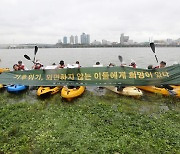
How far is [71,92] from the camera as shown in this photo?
38.9 ft

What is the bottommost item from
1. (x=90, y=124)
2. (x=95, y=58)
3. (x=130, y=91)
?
(x=90, y=124)

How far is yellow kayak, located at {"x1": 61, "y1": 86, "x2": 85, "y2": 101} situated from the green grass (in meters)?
0.35

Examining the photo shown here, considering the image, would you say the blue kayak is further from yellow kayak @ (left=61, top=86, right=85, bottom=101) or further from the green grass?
yellow kayak @ (left=61, top=86, right=85, bottom=101)

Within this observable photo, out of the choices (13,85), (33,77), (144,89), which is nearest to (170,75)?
(144,89)

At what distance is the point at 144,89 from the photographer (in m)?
12.9

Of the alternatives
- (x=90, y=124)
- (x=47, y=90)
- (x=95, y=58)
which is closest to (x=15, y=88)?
(x=47, y=90)

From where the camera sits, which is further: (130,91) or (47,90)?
(47,90)

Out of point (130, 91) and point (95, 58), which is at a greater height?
point (95, 58)

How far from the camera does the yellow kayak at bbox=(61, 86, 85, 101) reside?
11.6m

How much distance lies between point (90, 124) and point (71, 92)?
10.1 feet

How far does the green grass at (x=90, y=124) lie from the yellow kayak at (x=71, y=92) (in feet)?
1.15

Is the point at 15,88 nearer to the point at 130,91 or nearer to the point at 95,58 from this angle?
the point at 130,91

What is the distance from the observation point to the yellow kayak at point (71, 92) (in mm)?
11617

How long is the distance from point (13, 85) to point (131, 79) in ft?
23.6
